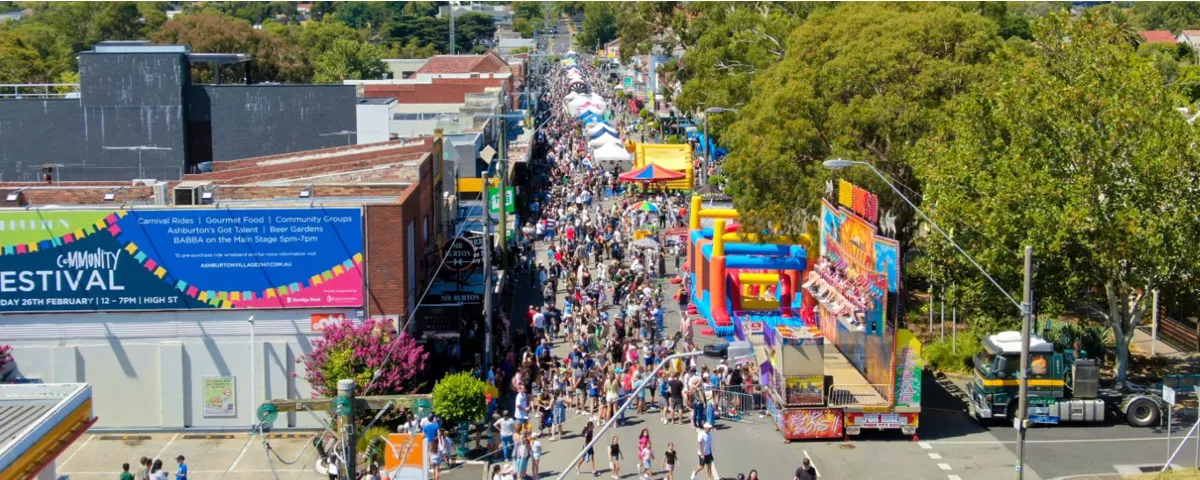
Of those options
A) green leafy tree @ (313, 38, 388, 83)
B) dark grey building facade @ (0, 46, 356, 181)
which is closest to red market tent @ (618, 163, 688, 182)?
dark grey building facade @ (0, 46, 356, 181)

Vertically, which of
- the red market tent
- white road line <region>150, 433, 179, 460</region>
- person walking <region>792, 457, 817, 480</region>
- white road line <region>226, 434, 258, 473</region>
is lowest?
white road line <region>226, 434, 258, 473</region>

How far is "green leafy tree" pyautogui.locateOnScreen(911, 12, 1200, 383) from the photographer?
3019 cm

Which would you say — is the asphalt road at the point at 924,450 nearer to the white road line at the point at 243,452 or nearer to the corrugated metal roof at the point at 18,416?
the white road line at the point at 243,452

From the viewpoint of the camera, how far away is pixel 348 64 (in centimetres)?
14038

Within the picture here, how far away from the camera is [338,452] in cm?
2500

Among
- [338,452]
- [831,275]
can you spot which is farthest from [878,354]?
[338,452]

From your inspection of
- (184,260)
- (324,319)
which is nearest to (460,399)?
(324,319)

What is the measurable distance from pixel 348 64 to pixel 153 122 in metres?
87.0

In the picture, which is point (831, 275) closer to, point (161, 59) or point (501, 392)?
point (501, 392)

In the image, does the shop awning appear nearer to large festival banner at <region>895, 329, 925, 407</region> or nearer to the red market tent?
large festival banner at <region>895, 329, 925, 407</region>

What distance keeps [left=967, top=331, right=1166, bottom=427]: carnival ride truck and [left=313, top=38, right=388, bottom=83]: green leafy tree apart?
4278 inches

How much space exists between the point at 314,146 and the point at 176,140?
551 centimetres

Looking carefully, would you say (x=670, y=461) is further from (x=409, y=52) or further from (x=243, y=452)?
(x=409, y=52)

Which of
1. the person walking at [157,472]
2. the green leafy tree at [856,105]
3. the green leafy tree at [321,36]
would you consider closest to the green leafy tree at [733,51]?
the green leafy tree at [856,105]
